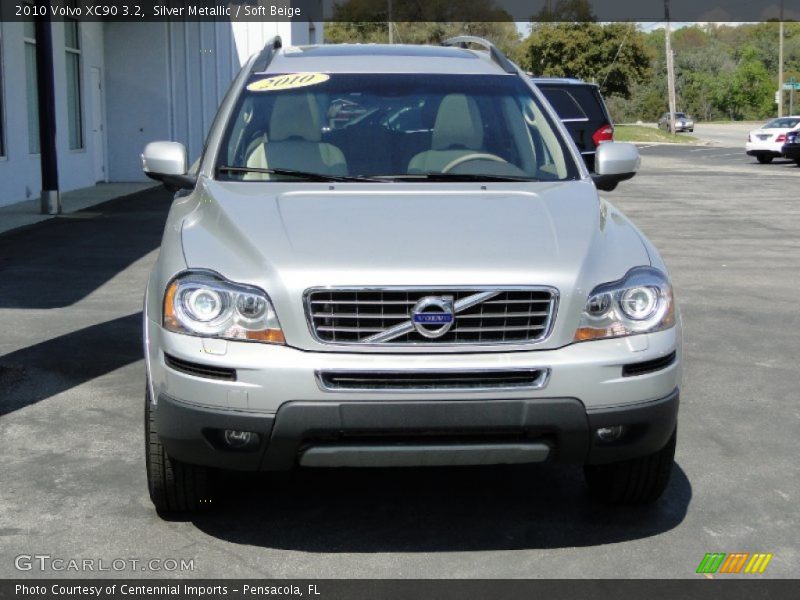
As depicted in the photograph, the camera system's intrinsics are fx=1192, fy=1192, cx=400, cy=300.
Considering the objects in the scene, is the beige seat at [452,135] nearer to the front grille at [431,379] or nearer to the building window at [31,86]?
the front grille at [431,379]

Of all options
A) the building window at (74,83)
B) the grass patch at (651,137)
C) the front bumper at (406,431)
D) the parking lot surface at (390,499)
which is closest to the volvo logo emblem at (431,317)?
the front bumper at (406,431)

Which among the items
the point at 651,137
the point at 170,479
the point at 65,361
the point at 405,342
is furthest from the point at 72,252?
the point at 651,137

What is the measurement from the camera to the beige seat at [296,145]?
526cm

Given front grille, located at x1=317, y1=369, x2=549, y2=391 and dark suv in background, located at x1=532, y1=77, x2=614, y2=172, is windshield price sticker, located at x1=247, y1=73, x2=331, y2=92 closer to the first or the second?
front grille, located at x1=317, y1=369, x2=549, y2=391

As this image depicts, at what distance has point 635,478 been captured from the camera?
460 cm

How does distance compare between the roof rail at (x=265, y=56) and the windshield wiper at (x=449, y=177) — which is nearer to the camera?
the windshield wiper at (x=449, y=177)

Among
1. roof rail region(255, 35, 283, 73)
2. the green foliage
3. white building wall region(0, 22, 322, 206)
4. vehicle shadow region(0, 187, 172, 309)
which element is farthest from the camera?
the green foliage

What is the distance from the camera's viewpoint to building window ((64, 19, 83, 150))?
77.9 ft

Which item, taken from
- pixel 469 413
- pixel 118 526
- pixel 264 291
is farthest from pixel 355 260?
pixel 118 526

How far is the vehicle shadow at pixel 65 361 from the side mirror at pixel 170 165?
166 centimetres

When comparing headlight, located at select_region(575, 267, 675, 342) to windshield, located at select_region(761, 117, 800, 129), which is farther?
windshield, located at select_region(761, 117, 800, 129)

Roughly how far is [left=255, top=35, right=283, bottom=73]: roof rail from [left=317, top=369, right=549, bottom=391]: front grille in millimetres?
2352

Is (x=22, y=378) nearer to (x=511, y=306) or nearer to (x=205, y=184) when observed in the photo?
(x=205, y=184)

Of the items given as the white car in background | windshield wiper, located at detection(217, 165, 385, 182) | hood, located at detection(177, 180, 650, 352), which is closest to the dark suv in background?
windshield wiper, located at detection(217, 165, 385, 182)
